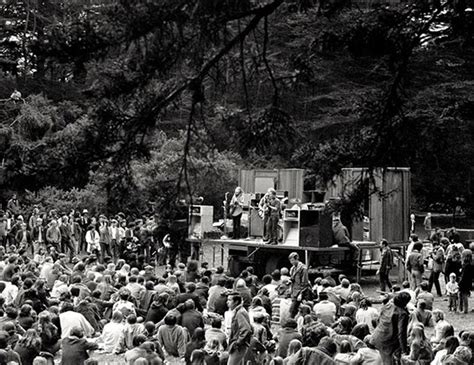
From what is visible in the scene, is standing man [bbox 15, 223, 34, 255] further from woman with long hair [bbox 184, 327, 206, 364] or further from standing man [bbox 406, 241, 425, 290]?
woman with long hair [bbox 184, 327, 206, 364]

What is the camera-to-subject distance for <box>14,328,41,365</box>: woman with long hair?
1141 cm

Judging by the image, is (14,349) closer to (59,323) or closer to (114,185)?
(59,323)

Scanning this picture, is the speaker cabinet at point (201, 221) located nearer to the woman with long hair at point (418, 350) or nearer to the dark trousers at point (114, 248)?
the dark trousers at point (114, 248)

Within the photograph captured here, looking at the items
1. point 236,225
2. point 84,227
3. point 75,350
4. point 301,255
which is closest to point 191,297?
point 75,350

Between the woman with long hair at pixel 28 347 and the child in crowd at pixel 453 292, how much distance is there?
9813mm

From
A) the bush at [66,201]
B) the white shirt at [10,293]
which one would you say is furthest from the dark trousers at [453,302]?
the bush at [66,201]

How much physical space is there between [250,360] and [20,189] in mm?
4065

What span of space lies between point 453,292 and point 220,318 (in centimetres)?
727

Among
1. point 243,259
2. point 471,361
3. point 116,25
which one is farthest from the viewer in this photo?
point 243,259

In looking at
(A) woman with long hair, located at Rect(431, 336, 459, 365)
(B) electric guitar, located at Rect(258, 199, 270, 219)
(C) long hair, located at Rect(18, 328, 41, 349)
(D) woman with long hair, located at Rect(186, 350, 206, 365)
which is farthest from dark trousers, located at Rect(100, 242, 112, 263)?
(A) woman with long hair, located at Rect(431, 336, 459, 365)

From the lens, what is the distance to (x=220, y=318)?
42.5 feet

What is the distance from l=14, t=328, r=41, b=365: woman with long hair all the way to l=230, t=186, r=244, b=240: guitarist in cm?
1274

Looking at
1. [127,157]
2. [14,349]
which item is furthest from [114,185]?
[14,349]

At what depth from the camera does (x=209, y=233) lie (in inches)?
971
